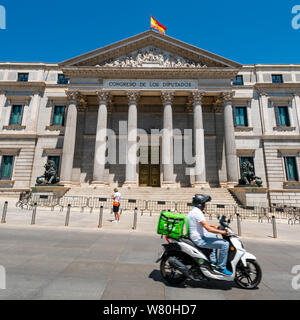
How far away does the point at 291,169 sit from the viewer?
25359 mm

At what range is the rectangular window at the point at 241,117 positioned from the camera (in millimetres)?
27359

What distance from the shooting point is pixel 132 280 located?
3.96m

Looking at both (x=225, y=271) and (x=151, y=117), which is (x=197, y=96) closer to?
(x=151, y=117)

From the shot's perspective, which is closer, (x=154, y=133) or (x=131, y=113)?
(x=131, y=113)

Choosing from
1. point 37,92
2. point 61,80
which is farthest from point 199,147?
point 37,92

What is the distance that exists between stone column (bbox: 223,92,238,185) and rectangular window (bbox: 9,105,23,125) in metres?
27.3

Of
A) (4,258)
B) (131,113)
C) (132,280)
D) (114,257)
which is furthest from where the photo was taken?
(131,113)

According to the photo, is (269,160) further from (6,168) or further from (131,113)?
(6,168)

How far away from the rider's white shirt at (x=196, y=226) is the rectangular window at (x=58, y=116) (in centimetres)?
2740

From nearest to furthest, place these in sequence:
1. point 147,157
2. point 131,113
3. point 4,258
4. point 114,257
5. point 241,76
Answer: point 4,258, point 114,257, point 131,113, point 147,157, point 241,76

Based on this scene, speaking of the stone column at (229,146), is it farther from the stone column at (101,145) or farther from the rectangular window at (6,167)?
the rectangular window at (6,167)

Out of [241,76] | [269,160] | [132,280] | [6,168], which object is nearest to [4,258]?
[132,280]
